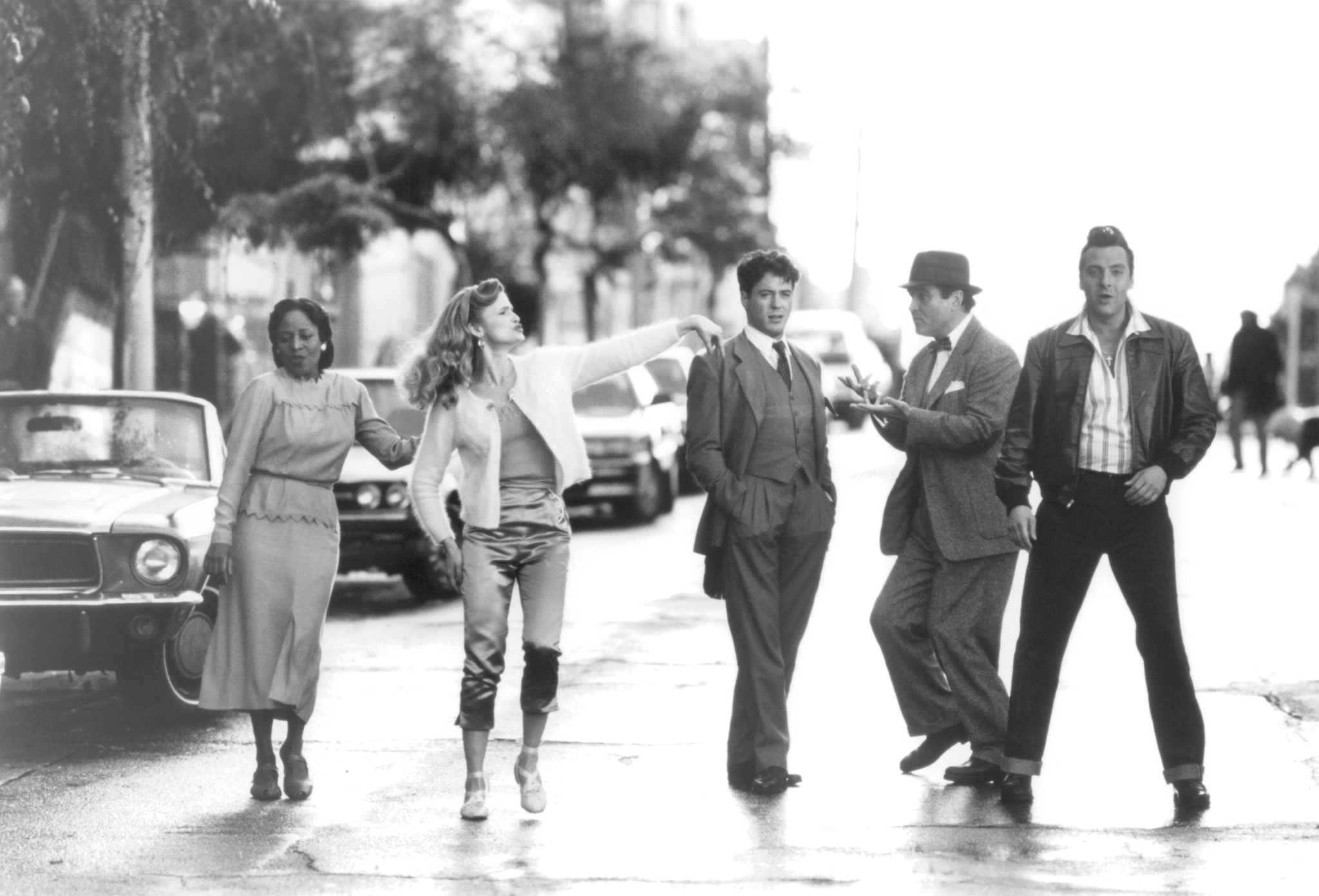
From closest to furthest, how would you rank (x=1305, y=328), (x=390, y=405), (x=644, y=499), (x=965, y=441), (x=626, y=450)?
(x=965, y=441), (x=390, y=405), (x=626, y=450), (x=644, y=499), (x=1305, y=328)

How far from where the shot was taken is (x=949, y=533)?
7340 millimetres

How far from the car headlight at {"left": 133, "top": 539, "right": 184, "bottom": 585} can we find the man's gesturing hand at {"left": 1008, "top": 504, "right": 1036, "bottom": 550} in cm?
372

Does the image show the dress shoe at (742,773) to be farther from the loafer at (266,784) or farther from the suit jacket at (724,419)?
the loafer at (266,784)

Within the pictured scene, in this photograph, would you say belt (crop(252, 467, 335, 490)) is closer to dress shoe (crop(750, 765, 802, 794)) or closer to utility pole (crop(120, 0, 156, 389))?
dress shoe (crop(750, 765, 802, 794))

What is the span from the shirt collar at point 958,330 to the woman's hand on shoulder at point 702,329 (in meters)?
0.91

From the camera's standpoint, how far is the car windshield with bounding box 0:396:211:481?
32.6ft

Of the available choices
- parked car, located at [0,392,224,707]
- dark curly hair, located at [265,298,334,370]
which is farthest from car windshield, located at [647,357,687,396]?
dark curly hair, located at [265,298,334,370]

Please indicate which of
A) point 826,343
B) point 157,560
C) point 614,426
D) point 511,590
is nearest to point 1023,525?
point 511,590

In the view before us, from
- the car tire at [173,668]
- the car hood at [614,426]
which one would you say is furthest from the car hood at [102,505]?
the car hood at [614,426]

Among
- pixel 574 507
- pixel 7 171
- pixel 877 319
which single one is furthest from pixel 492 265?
pixel 877 319

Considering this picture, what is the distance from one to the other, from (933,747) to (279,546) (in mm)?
2463

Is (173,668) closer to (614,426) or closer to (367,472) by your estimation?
(367,472)

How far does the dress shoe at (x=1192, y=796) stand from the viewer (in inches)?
272

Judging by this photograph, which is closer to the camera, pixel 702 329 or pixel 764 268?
pixel 702 329
